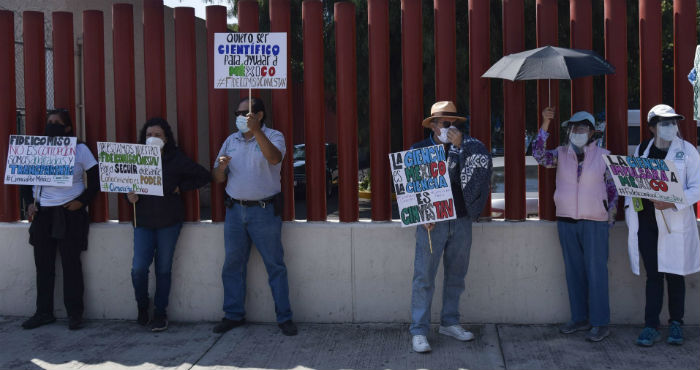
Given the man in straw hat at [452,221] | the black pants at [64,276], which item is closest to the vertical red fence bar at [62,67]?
the black pants at [64,276]

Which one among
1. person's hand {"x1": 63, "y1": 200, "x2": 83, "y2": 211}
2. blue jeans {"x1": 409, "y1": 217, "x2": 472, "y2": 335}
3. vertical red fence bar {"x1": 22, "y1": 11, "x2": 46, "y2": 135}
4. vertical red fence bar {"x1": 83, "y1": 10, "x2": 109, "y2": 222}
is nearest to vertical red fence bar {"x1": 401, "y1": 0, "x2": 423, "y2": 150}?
blue jeans {"x1": 409, "y1": 217, "x2": 472, "y2": 335}

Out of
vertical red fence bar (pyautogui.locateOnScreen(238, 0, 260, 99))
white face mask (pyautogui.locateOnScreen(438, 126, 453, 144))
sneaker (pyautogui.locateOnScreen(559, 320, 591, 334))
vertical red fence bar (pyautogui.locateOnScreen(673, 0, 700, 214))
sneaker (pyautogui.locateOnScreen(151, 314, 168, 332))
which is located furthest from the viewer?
vertical red fence bar (pyautogui.locateOnScreen(238, 0, 260, 99))

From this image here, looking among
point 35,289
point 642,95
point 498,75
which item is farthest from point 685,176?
point 35,289

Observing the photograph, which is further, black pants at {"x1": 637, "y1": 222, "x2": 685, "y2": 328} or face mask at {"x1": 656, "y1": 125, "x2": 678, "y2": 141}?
black pants at {"x1": 637, "y1": 222, "x2": 685, "y2": 328}

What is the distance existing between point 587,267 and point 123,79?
4561 millimetres

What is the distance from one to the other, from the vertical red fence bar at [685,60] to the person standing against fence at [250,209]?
11.6 ft

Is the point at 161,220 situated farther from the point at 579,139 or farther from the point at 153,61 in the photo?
the point at 579,139

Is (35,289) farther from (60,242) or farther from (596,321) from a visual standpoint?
(596,321)

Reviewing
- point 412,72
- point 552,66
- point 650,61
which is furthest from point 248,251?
point 650,61

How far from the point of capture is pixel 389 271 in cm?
643

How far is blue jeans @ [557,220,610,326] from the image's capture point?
19.0 ft

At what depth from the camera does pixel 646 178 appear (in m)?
5.52

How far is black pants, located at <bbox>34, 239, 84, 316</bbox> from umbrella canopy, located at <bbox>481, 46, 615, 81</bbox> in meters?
4.15

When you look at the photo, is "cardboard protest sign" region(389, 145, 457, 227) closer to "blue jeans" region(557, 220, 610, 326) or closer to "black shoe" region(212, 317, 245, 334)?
"blue jeans" region(557, 220, 610, 326)
